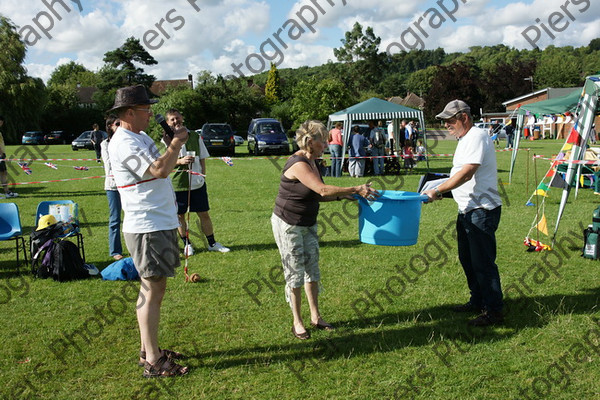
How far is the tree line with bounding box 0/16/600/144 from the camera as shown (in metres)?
40.5

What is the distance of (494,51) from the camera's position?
12594cm

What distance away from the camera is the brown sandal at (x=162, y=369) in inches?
140

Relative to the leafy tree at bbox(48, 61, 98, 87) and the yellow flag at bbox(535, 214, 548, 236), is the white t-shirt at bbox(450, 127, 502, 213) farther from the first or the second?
the leafy tree at bbox(48, 61, 98, 87)

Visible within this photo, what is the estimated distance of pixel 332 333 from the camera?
4297 millimetres

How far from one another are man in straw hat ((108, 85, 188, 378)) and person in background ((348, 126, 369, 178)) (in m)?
12.8

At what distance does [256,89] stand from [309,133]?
182ft

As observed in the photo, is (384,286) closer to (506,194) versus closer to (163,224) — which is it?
(163,224)

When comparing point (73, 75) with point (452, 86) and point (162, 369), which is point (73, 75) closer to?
point (452, 86)

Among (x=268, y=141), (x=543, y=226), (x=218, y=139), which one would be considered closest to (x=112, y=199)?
(x=543, y=226)

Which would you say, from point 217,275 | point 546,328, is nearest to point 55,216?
point 217,275

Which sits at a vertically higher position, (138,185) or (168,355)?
(138,185)

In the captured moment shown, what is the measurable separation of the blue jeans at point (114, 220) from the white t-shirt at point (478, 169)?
4.33 meters

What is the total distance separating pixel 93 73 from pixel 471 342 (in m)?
123

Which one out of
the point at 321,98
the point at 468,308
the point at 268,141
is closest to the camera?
the point at 468,308
